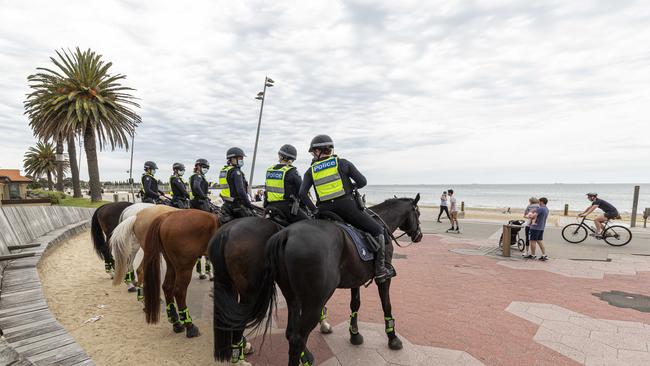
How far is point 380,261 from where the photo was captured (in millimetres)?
4543

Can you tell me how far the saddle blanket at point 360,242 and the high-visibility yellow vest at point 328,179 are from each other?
0.46 m

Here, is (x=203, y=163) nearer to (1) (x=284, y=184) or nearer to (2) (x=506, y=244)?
(1) (x=284, y=184)

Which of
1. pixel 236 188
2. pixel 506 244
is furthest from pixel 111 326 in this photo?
pixel 506 244

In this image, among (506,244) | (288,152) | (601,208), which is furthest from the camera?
(601,208)

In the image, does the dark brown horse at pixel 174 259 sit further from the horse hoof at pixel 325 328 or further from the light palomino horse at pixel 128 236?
the horse hoof at pixel 325 328

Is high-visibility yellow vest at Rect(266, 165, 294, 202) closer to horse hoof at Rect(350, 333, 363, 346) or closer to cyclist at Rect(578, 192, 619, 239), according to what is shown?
horse hoof at Rect(350, 333, 363, 346)

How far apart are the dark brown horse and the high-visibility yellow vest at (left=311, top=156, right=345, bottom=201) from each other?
2392 mm

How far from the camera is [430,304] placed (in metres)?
6.31

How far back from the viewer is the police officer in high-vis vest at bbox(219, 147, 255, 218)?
6125 mm

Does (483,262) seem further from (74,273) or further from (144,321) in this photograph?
(74,273)

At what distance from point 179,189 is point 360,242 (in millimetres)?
6730

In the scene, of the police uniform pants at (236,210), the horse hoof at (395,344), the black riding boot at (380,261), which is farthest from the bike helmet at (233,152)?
the horse hoof at (395,344)

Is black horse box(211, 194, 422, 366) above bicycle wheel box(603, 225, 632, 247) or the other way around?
above

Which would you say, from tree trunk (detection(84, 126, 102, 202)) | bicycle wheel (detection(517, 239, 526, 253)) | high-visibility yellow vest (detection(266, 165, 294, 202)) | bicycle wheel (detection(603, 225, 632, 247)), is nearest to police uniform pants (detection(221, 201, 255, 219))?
high-visibility yellow vest (detection(266, 165, 294, 202))
